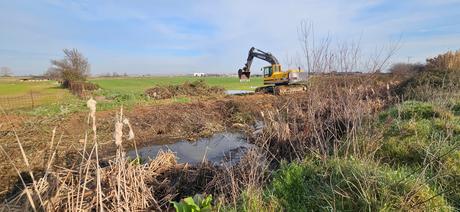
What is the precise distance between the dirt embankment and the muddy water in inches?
22.5

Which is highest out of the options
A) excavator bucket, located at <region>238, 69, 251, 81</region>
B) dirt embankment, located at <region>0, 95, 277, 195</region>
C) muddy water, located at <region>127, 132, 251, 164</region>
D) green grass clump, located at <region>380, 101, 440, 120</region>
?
excavator bucket, located at <region>238, 69, 251, 81</region>

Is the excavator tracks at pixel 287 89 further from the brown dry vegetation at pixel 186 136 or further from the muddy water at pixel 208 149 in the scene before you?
the muddy water at pixel 208 149

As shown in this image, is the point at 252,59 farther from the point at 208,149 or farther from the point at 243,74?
the point at 208,149

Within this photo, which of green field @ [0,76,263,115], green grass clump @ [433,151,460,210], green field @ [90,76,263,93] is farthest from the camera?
green field @ [90,76,263,93]

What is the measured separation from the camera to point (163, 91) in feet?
77.9

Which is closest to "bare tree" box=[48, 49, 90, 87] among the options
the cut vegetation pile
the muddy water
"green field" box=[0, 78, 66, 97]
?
"green field" box=[0, 78, 66, 97]

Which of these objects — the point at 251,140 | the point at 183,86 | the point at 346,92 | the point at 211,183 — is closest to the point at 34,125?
the point at 251,140

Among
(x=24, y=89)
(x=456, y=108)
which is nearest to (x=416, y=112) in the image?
(x=456, y=108)

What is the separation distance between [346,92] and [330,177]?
2.92 m

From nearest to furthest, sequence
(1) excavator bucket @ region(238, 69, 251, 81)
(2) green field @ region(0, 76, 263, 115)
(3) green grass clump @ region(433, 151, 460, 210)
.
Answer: (3) green grass clump @ region(433, 151, 460, 210)
(2) green field @ region(0, 76, 263, 115)
(1) excavator bucket @ region(238, 69, 251, 81)

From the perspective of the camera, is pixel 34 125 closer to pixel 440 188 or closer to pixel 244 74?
pixel 440 188

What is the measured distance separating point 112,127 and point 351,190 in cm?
958

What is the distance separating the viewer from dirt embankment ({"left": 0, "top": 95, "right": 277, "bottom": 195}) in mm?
6991

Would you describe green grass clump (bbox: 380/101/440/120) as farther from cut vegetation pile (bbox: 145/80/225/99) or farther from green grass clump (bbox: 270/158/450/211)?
cut vegetation pile (bbox: 145/80/225/99)
